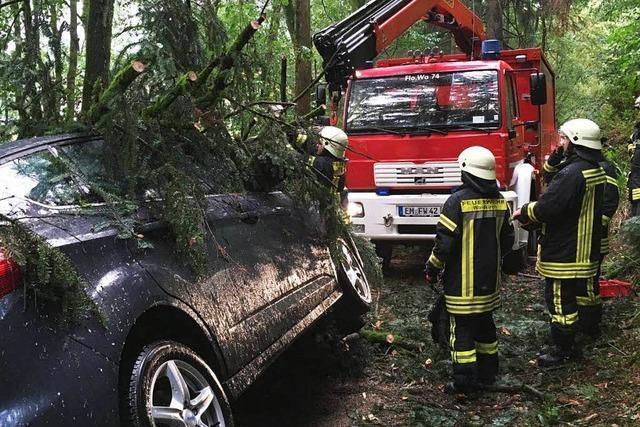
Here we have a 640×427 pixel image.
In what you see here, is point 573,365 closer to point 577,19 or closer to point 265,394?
point 265,394

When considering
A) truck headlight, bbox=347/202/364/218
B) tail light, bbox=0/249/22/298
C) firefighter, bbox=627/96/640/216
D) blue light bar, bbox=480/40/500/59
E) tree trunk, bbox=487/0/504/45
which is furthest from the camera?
tree trunk, bbox=487/0/504/45

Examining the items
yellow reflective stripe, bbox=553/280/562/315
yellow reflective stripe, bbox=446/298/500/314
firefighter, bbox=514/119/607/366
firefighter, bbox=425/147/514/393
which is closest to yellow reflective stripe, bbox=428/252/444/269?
firefighter, bbox=425/147/514/393

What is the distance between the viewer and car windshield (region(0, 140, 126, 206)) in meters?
2.48

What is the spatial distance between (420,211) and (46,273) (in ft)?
18.3

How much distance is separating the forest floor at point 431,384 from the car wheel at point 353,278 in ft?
1.11

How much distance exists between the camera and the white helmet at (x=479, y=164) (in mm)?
4352

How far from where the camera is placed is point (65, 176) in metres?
2.68

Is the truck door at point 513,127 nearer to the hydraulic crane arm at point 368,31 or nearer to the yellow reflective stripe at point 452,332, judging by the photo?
the hydraulic crane arm at point 368,31

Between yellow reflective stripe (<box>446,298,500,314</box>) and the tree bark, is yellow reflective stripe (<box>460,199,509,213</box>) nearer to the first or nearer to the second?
yellow reflective stripe (<box>446,298,500,314</box>)

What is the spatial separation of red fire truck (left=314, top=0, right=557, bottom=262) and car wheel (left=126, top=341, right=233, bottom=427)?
15.1 feet

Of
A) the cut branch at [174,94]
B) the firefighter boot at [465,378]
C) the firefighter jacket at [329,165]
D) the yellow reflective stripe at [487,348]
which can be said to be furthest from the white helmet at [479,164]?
the cut branch at [174,94]

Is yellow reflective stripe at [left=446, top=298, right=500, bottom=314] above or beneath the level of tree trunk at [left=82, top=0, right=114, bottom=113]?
beneath

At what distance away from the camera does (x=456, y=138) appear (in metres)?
6.93

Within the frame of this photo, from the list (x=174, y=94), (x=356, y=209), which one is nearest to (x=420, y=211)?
(x=356, y=209)
